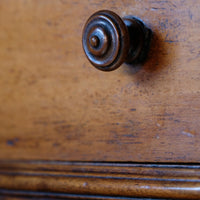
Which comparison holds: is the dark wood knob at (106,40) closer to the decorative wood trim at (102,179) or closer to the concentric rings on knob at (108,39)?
the concentric rings on knob at (108,39)

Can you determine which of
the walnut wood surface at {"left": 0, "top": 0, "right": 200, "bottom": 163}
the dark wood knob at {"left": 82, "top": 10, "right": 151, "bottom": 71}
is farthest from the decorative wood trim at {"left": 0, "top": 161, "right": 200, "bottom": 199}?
the dark wood knob at {"left": 82, "top": 10, "right": 151, "bottom": 71}

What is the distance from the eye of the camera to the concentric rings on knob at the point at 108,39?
317mm

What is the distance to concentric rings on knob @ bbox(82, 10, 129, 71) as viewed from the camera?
0.32 m

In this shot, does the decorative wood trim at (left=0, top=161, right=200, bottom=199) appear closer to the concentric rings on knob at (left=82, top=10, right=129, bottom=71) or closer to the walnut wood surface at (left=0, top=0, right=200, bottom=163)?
the walnut wood surface at (left=0, top=0, right=200, bottom=163)

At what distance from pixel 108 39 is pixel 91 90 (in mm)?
113

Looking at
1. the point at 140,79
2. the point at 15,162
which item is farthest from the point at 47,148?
the point at 140,79

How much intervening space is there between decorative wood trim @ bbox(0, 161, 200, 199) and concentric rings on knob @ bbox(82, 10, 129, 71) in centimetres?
15

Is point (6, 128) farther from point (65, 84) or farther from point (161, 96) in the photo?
point (161, 96)

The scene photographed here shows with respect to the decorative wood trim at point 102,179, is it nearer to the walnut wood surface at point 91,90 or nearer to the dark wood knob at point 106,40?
the walnut wood surface at point 91,90

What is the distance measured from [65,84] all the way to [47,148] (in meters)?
0.10

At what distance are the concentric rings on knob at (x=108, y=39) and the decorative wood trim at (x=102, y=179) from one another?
146 mm

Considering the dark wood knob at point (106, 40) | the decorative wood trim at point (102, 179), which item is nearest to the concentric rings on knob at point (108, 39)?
the dark wood knob at point (106, 40)

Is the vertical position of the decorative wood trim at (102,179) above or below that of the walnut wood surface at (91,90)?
below

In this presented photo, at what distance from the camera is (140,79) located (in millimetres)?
383
